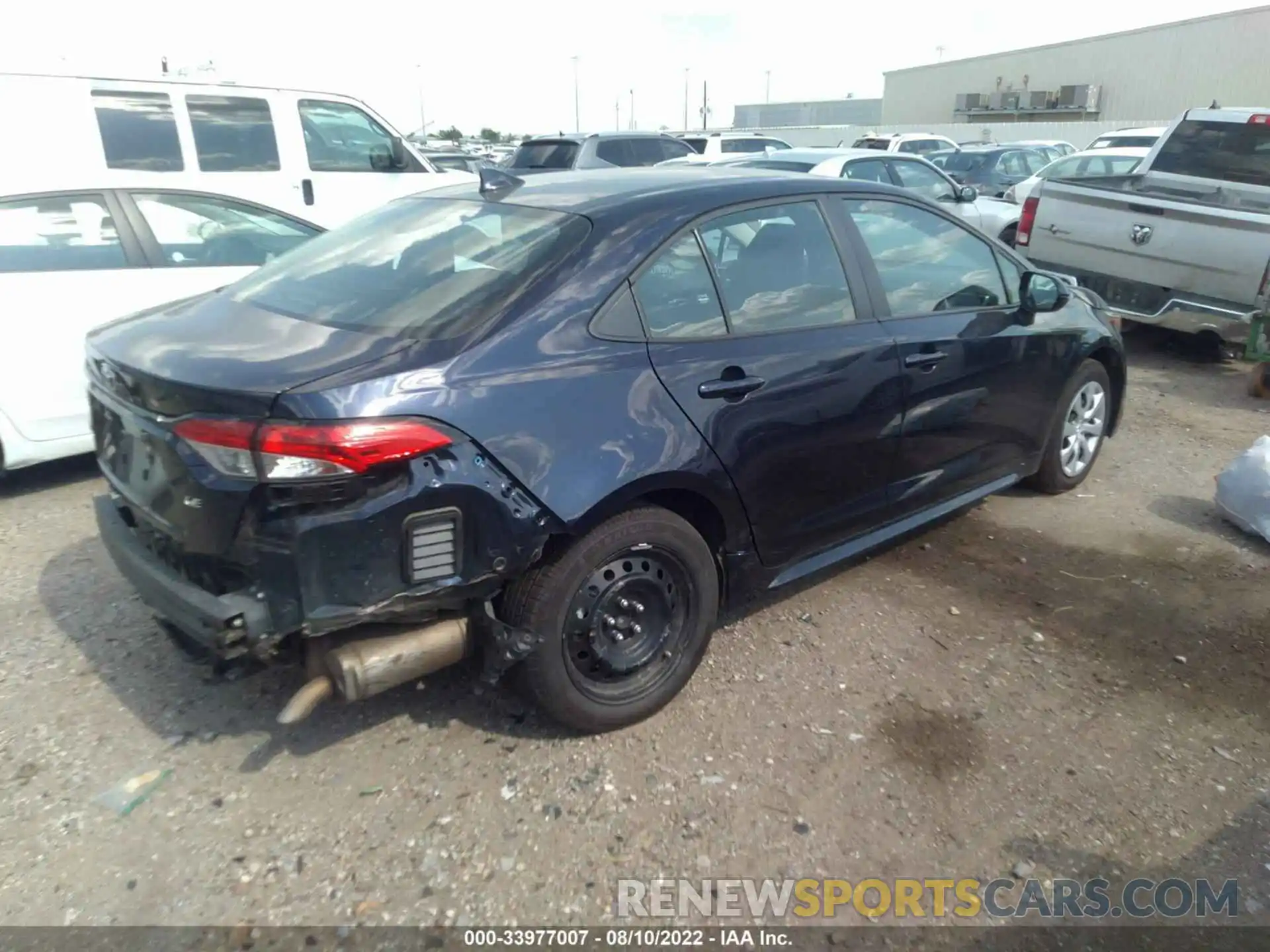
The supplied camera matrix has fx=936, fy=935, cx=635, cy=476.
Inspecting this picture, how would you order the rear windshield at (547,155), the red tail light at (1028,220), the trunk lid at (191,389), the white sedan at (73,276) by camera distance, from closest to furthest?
the trunk lid at (191,389) → the white sedan at (73,276) → the red tail light at (1028,220) → the rear windshield at (547,155)

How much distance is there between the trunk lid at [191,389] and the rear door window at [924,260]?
6.77 feet

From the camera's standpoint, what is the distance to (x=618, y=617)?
3027 mm

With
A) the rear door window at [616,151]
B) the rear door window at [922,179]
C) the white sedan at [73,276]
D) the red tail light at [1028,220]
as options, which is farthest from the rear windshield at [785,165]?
the white sedan at [73,276]

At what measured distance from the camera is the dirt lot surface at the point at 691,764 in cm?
255

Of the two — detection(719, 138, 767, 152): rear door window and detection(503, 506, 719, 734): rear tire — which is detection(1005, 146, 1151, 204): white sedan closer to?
detection(719, 138, 767, 152): rear door window

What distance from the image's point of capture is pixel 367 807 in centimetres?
279

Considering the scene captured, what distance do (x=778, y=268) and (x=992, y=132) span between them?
127 ft

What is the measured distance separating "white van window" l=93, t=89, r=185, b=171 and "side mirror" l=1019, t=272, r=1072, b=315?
20.8ft

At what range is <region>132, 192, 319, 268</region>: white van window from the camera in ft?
17.4

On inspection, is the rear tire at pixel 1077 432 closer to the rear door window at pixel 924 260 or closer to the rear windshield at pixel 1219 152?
the rear door window at pixel 924 260

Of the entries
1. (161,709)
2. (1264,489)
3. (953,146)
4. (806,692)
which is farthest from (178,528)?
(953,146)

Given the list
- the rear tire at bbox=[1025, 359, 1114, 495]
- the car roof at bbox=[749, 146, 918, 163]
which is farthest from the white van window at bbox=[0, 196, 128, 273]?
the car roof at bbox=[749, 146, 918, 163]

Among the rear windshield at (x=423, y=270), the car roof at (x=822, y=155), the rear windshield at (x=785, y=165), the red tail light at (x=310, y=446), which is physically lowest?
the red tail light at (x=310, y=446)

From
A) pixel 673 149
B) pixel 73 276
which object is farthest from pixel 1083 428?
pixel 673 149
